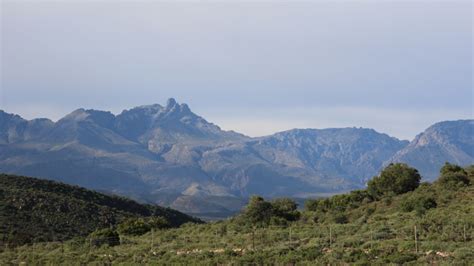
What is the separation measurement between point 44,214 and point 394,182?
1606 inches

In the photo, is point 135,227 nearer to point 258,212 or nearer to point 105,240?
point 258,212

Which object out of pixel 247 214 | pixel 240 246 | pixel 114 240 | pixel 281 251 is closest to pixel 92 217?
pixel 247 214

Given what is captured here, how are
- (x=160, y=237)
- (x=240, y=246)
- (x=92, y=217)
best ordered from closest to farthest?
(x=240, y=246) < (x=160, y=237) < (x=92, y=217)

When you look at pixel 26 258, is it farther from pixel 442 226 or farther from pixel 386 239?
pixel 442 226

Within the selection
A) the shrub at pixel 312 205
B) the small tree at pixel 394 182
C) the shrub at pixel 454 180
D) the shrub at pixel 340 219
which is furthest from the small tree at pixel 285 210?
the shrub at pixel 454 180

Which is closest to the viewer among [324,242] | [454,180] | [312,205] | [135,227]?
[324,242]

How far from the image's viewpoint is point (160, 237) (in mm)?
55156

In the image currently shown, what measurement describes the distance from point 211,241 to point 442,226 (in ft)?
50.8

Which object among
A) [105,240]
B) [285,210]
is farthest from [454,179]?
[105,240]

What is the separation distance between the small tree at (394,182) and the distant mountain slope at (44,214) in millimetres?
32971

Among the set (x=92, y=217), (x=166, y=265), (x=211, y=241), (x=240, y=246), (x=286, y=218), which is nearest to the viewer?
(x=166, y=265)

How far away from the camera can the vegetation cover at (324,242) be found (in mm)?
34469

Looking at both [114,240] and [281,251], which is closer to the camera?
[281,251]

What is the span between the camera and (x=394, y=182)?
7862cm
